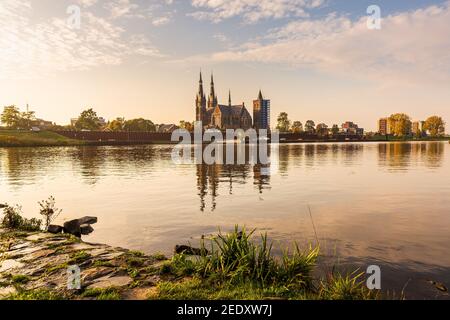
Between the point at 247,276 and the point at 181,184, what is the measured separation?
2263 cm

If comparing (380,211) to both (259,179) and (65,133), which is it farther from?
(65,133)

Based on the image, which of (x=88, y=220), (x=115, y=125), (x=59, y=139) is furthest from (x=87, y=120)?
(x=88, y=220)

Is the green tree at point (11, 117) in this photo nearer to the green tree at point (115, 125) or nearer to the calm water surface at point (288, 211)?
the green tree at point (115, 125)

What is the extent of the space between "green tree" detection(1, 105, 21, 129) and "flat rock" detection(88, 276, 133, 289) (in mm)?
173703

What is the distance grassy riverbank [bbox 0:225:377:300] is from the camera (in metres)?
7.46

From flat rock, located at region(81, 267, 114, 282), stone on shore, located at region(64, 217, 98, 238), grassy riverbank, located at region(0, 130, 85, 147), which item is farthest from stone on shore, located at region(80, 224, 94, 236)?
grassy riverbank, located at region(0, 130, 85, 147)

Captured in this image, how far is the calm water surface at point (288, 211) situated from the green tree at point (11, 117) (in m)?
141

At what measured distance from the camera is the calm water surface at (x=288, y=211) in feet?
40.4

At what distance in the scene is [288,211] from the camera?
19.1 meters

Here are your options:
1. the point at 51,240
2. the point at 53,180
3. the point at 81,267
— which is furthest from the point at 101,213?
the point at 53,180

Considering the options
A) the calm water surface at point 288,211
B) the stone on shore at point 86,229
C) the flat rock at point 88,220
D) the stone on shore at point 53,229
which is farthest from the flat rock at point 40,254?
the flat rock at point 88,220

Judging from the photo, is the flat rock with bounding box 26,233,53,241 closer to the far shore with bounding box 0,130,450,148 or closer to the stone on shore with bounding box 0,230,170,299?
the stone on shore with bounding box 0,230,170,299

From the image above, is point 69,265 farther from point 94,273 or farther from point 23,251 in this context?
point 23,251
